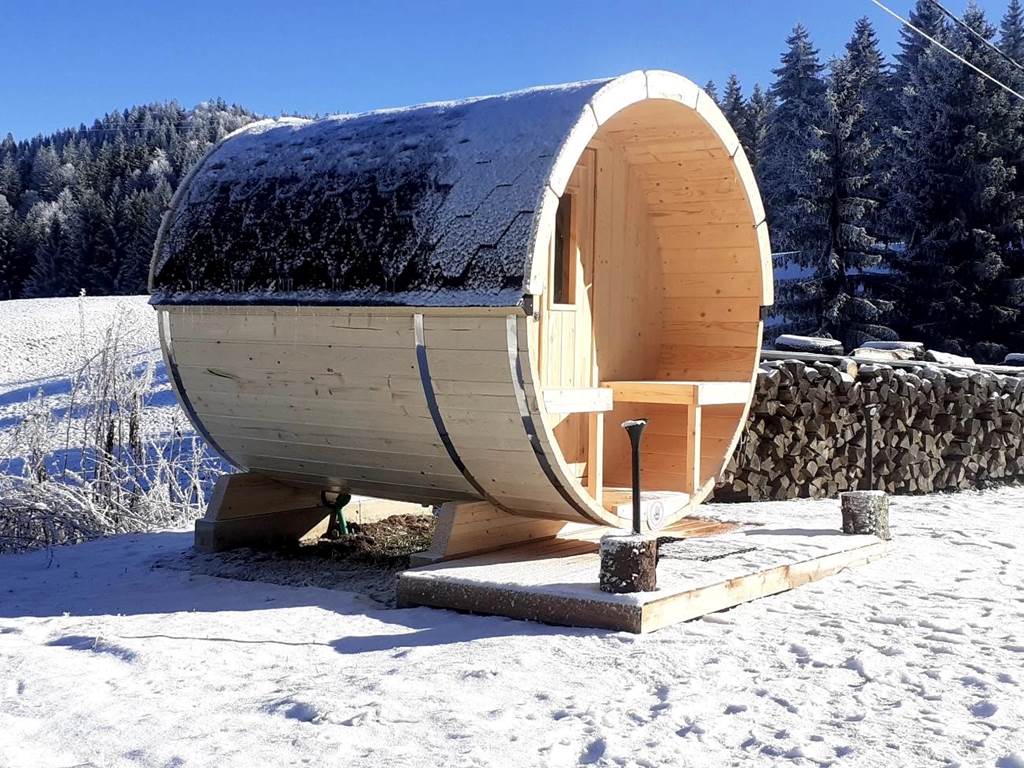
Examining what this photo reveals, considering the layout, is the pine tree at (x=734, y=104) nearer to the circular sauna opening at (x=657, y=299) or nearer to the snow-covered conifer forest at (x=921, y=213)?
the snow-covered conifer forest at (x=921, y=213)

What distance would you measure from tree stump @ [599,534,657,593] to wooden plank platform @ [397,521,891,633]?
2.0 inches

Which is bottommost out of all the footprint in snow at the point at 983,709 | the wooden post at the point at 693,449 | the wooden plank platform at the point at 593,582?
the footprint in snow at the point at 983,709

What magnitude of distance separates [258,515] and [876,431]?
540cm

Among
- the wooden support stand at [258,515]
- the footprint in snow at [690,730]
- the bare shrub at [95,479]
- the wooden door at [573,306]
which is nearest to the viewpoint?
the footprint in snow at [690,730]

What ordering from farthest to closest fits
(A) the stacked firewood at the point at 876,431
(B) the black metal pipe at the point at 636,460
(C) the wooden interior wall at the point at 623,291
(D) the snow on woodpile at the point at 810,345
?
(D) the snow on woodpile at the point at 810,345, (A) the stacked firewood at the point at 876,431, (C) the wooden interior wall at the point at 623,291, (B) the black metal pipe at the point at 636,460

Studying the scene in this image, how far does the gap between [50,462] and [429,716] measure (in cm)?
637

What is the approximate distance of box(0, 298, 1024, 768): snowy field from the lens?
10.7 ft

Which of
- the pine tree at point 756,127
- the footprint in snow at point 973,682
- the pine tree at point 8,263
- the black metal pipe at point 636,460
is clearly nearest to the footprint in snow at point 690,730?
the footprint in snow at point 973,682

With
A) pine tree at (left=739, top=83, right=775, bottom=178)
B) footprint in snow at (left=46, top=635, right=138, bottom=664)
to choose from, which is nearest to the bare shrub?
footprint in snow at (left=46, top=635, right=138, bottom=664)

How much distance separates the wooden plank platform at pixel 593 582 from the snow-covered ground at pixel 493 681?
0.09m

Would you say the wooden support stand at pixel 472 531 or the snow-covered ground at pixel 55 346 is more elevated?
the snow-covered ground at pixel 55 346

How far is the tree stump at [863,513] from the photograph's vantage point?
20.9ft

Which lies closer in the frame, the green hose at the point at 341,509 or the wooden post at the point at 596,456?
the wooden post at the point at 596,456

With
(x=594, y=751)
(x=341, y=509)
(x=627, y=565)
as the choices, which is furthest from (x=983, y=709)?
(x=341, y=509)
